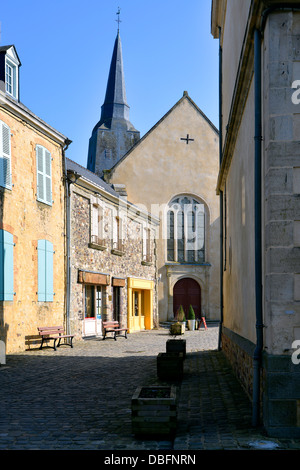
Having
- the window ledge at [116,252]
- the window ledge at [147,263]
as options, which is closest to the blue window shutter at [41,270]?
the window ledge at [116,252]

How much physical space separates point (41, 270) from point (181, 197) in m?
17.0

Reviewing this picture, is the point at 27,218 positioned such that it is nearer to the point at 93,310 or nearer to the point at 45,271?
the point at 45,271

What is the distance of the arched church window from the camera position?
31.4 metres

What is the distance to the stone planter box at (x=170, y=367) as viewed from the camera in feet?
31.7

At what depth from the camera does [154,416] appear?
5.50m

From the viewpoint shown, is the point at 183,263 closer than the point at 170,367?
No

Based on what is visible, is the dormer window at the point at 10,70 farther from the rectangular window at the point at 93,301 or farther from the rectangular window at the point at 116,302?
the rectangular window at the point at 116,302

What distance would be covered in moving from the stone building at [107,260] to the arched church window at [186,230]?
9.50 feet

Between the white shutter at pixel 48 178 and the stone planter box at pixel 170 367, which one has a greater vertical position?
the white shutter at pixel 48 178

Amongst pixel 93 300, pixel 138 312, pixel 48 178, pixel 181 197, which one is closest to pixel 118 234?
pixel 93 300

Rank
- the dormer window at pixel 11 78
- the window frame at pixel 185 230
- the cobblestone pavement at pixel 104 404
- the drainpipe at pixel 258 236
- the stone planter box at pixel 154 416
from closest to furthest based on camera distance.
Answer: the cobblestone pavement at pixel 104 404, the stone planter box at pixel 154 416, the drainpipe at pixel 258 236, the dormer window at pixel 11 78, the window frame at pixel 185 230

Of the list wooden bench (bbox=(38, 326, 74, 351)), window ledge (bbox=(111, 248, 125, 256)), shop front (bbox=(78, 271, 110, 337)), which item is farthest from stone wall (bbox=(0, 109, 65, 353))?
window ledge (bbox=(111, 248, 125, 256))
